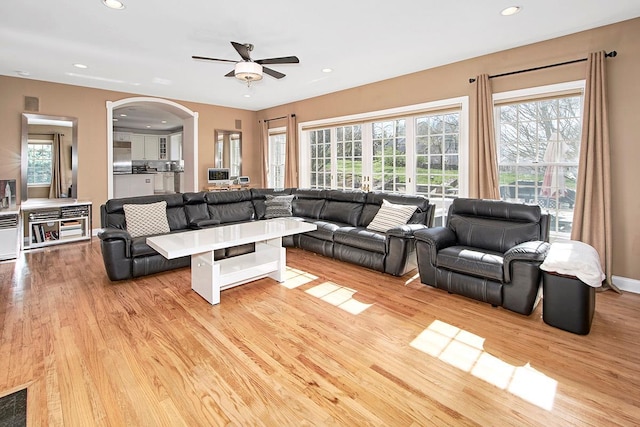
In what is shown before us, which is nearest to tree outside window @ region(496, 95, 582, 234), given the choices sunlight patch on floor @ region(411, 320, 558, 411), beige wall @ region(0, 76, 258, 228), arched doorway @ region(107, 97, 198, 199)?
sunlight patch on floor @ region(411, 320, 558, 411)

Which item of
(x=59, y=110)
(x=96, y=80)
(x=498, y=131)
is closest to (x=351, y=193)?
(x=498, y=131)

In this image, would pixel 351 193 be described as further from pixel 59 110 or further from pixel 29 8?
pixel 59 110

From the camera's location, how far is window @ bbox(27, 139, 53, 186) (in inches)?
228

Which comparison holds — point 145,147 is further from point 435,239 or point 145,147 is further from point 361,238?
point 435,239

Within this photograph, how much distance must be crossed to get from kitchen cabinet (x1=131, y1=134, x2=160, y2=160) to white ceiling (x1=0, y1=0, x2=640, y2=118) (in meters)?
6.21

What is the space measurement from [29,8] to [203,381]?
3.83 meters

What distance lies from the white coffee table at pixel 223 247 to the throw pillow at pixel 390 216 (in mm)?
988

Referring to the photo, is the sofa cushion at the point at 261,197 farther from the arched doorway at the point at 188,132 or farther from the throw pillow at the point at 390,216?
the arched doorway at the point at 188,132

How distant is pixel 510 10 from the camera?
10.6ft

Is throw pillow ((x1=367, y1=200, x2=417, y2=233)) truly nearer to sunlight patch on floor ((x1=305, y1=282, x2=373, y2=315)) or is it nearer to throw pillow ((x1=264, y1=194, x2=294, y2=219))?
sunlight patch on floor ((x1=305, y1=282, x2=373, y2=315))

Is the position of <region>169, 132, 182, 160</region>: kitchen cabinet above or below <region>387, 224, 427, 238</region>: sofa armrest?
above

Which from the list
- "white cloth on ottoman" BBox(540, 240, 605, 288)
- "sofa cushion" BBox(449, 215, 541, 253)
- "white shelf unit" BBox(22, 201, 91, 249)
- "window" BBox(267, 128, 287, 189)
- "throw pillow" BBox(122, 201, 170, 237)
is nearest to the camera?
"white cloth on ottoman" BBox(540, 240, 605, 288)

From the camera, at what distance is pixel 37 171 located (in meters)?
5.92

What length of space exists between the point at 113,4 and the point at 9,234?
3.80 m
